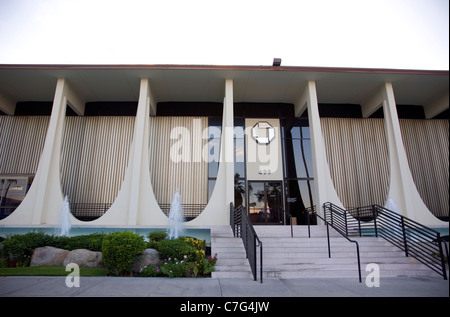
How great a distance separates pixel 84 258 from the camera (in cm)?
771

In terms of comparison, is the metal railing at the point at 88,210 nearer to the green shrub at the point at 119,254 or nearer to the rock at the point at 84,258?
the rock at the point at 84,258

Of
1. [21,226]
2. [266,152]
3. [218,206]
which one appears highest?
[266,152]

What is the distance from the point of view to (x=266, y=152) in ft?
48.5

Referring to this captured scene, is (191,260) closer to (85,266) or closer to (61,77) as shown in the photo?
(85,266)

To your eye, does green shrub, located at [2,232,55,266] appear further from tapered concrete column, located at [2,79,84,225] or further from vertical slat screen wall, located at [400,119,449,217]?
vertical slat screen wall, located at [400,119,449,217]

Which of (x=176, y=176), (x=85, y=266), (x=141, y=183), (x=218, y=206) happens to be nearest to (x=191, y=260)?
(x=85, y=266)

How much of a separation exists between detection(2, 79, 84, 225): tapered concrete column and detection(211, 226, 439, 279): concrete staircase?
765cm

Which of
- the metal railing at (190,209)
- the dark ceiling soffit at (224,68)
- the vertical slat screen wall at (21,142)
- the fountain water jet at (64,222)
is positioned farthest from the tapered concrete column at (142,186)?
the vertical slat screen wall at (21,142)

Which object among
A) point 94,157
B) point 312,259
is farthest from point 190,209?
point 312,259

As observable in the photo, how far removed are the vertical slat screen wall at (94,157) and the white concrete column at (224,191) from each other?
19.1ft

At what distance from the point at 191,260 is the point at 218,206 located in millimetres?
4813

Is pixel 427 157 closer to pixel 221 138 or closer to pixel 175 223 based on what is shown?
pixel 221 138

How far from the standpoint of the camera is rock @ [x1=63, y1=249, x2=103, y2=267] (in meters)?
7.64

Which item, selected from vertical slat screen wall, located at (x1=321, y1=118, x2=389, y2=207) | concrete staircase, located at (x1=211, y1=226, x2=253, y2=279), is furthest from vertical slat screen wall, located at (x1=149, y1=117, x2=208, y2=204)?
vertical slat screen wall, located at (x1=321, y1=118, x2=389, y2=207)
